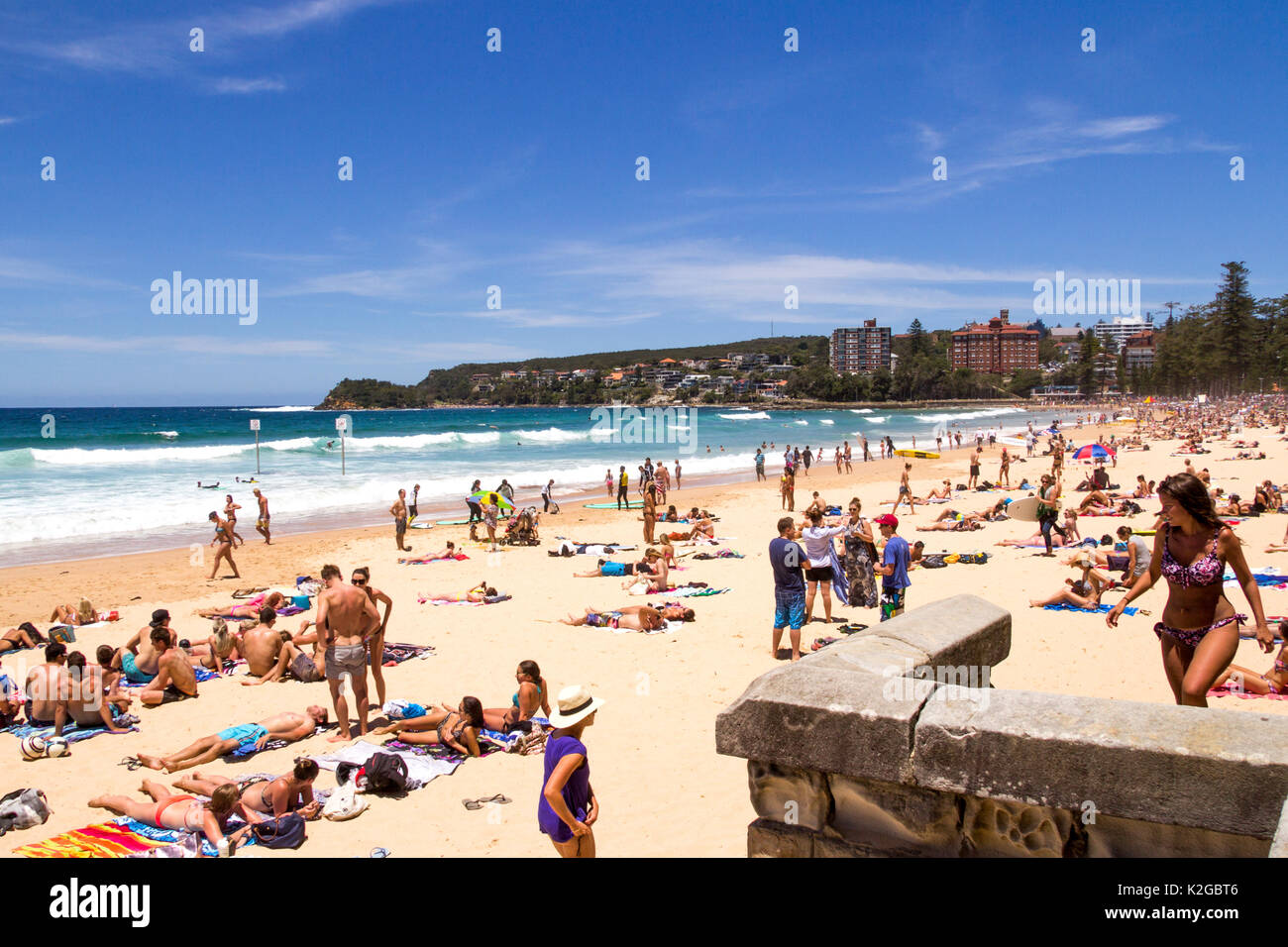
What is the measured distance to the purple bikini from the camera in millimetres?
3635

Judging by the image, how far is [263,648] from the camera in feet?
29.3

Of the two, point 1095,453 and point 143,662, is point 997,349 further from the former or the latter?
point 143,662

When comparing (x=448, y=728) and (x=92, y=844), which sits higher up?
(x=448, y=728)

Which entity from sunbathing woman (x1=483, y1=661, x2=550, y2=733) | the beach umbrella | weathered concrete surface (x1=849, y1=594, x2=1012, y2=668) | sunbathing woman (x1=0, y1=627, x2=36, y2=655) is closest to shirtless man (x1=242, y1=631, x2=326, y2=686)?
sunbathing woman (x1=483, y1=661, x2=550, y2=733)

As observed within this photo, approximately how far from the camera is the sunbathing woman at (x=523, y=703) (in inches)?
273

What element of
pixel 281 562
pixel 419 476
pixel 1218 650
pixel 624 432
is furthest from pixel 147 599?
pixel 624 432

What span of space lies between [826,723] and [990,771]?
1.40ft

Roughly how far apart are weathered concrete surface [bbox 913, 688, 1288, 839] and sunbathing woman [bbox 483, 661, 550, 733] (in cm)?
516

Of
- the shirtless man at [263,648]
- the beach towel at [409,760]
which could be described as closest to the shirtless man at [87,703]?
the shirtless man at [263,648]

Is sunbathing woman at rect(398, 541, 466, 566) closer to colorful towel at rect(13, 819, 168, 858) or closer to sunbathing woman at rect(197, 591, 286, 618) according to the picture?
sunbathing woman at rect(197, 591, 286, 618)

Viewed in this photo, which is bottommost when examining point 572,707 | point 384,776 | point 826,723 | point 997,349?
point 384,776

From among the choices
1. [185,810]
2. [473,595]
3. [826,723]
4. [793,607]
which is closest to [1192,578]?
[826,723]

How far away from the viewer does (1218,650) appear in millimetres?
3439

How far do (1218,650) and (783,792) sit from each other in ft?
7.70
